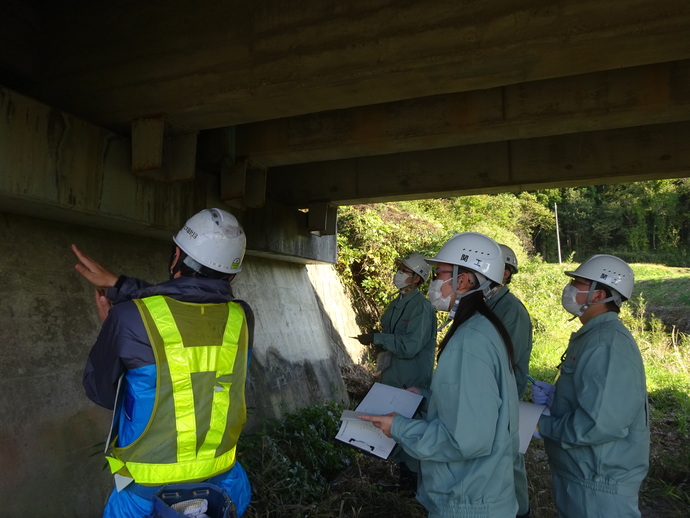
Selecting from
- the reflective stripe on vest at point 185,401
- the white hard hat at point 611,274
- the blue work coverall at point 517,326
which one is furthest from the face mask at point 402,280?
the reflective stripe on vest at point 185,401

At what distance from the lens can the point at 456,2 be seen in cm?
323

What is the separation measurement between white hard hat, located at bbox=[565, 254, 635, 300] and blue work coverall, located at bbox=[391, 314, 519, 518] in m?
1.34

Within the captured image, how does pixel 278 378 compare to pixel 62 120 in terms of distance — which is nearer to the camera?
pixel 62 120

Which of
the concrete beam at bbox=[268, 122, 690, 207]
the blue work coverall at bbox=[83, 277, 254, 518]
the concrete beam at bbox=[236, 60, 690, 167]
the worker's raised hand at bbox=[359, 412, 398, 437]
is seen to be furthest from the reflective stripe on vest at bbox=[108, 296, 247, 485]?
the concrete beam at bbox=[268, 122, 690, 207]

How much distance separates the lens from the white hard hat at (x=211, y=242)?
259cm

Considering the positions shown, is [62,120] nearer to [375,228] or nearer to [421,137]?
[421,137]

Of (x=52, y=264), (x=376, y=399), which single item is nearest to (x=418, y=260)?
(x=376, y=399)

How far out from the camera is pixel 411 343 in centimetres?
591

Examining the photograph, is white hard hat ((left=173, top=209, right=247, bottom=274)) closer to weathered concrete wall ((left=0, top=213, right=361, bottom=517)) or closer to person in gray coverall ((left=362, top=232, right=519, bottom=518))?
person in gray coverall ((left=362, top=232, right=519, bottom=518))

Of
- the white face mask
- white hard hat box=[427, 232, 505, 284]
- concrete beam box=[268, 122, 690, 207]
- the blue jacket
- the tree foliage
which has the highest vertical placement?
the tree foliage

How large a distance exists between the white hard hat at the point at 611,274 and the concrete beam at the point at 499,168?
2.24 meters

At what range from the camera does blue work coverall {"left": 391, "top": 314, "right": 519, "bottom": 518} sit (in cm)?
240

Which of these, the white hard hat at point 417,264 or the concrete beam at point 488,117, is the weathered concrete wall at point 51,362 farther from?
the white hard hat at point 417,264

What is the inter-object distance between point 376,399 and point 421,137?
242 cm
